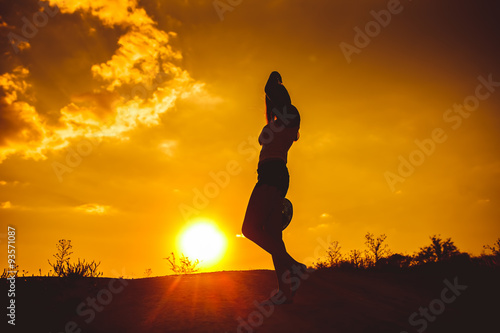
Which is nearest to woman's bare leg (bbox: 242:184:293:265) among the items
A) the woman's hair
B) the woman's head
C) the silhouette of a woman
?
the silhouette of a woman

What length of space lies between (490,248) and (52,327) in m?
9.74

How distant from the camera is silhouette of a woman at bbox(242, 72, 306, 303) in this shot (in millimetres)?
3242

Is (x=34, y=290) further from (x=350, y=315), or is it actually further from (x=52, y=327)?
(x=350, y=315)

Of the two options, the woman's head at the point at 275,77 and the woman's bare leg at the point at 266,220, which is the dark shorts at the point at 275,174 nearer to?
the woman's bare leg at the point at 266,220

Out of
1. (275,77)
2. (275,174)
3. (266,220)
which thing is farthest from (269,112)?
(266,220)

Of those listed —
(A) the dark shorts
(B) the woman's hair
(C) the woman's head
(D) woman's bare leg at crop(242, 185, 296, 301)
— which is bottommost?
(D) woman's bare leg at crop(242, 185, 296, 301)

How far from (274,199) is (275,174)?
0.28 m

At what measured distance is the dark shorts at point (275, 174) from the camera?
3.31 metres

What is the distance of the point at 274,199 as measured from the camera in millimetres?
3248

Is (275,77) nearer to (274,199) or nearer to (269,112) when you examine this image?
(269,112)

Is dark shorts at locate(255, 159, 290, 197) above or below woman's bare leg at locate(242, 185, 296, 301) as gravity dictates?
above

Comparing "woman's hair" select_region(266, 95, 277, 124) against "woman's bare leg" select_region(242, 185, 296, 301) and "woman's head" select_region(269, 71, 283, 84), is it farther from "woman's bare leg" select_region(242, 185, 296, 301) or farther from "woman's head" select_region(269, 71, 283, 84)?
"woman's bare leg" select_region(242, 185, 296, 301)

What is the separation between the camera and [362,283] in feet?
15.9

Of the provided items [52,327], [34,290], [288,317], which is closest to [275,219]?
[288,317]
